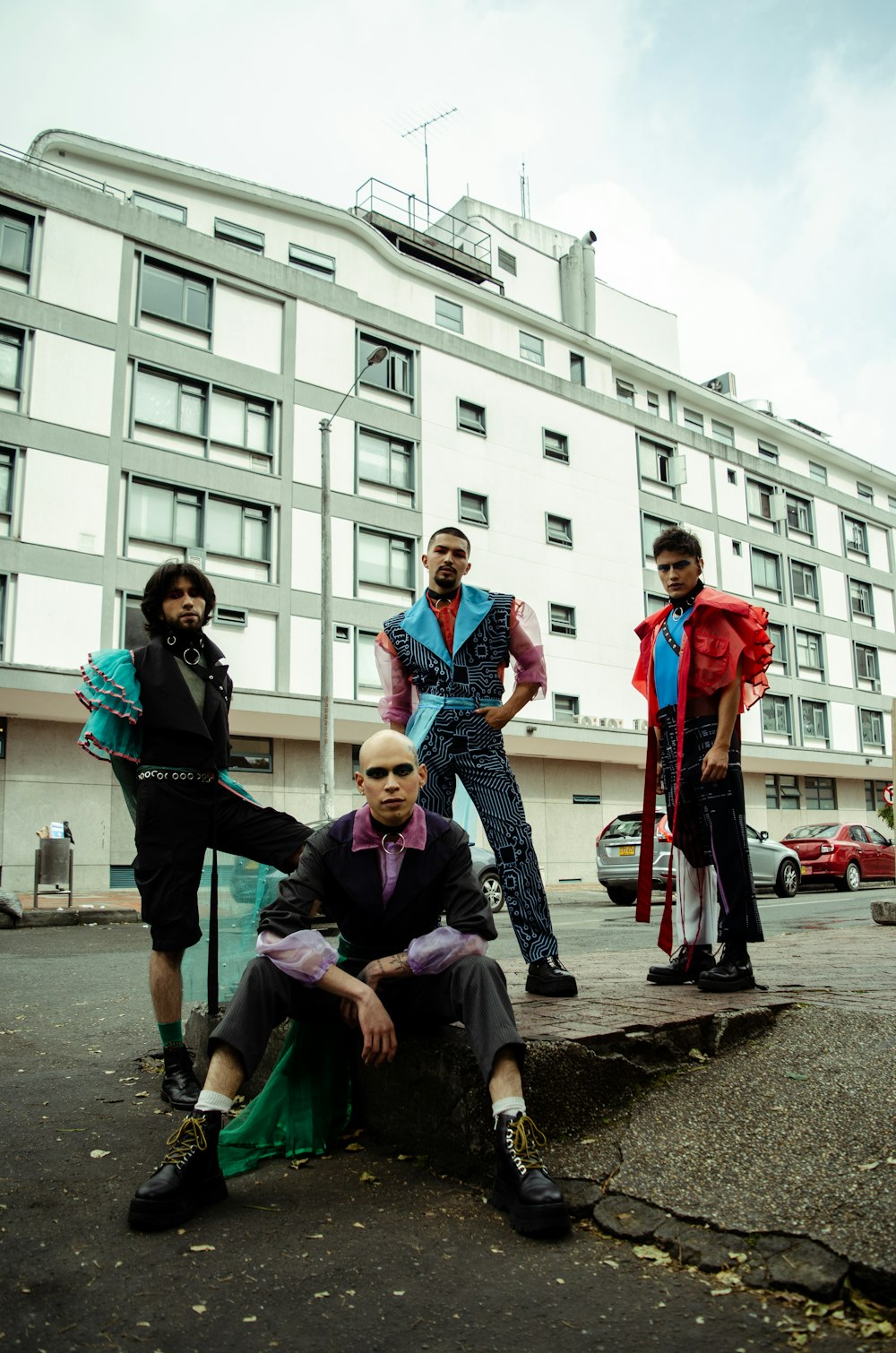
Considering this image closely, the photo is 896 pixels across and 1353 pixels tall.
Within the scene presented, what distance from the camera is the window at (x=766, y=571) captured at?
39219 mm

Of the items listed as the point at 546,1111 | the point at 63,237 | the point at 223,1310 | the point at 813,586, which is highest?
the point at 63,237

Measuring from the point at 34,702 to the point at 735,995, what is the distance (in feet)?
62.1

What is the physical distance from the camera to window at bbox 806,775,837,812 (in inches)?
1545

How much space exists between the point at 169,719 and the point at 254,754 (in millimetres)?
21453

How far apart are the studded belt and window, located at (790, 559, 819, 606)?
38908 mm

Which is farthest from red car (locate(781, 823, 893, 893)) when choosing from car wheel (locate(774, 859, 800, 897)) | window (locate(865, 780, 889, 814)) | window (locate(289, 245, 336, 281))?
window (locate(865, 780, 889, 814))

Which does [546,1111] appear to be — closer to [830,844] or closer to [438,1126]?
[438,1126]

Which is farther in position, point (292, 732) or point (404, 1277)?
point (292, 732)

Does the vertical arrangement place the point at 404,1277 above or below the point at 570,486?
below

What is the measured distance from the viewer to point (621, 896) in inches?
770

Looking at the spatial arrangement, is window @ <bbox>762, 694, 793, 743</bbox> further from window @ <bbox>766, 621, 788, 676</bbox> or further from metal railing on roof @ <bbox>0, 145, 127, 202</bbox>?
metal railing on roof @ <bbox>0, 145, 127, 202</bbox>

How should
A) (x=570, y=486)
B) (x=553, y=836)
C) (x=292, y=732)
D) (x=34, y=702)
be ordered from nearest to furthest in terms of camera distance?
1. (x=34, y=702)
2. (x=292, y=732)
3. (x=553, y=836)
4. (x=570, y=486)

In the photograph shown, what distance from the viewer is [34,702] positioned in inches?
816

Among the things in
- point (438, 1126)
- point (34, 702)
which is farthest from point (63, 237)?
point (438, 1126)
